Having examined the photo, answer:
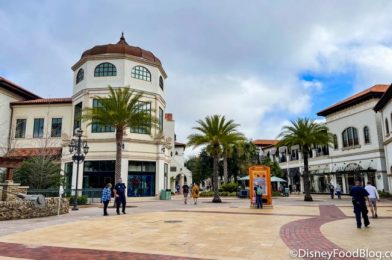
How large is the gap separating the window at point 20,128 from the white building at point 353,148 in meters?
30.9

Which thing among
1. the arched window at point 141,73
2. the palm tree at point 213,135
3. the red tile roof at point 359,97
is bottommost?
the palm tree at point 213,135

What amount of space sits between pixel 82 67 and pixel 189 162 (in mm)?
57112

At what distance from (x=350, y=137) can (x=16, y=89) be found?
140 ft

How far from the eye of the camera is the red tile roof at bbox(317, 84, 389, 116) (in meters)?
38.7

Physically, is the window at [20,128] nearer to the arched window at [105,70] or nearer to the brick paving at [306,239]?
the arched window at [105,70]

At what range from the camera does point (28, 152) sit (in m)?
36.8

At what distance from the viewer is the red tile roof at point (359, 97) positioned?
3872cm

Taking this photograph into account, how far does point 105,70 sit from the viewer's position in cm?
3688

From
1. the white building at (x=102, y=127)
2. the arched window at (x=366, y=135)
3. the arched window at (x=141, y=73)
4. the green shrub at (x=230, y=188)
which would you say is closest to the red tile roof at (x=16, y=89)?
the white building at (x=102, y=127)

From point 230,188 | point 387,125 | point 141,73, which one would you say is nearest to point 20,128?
point 141,73

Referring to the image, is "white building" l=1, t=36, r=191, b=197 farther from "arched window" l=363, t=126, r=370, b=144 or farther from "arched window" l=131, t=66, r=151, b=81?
"arched window" l=363, t=126, r=370, b=144

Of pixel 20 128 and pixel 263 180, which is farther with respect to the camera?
pixel 20 128

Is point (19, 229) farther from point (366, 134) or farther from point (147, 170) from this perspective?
point (366, 134)

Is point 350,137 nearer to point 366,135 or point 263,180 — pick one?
point 366,135
